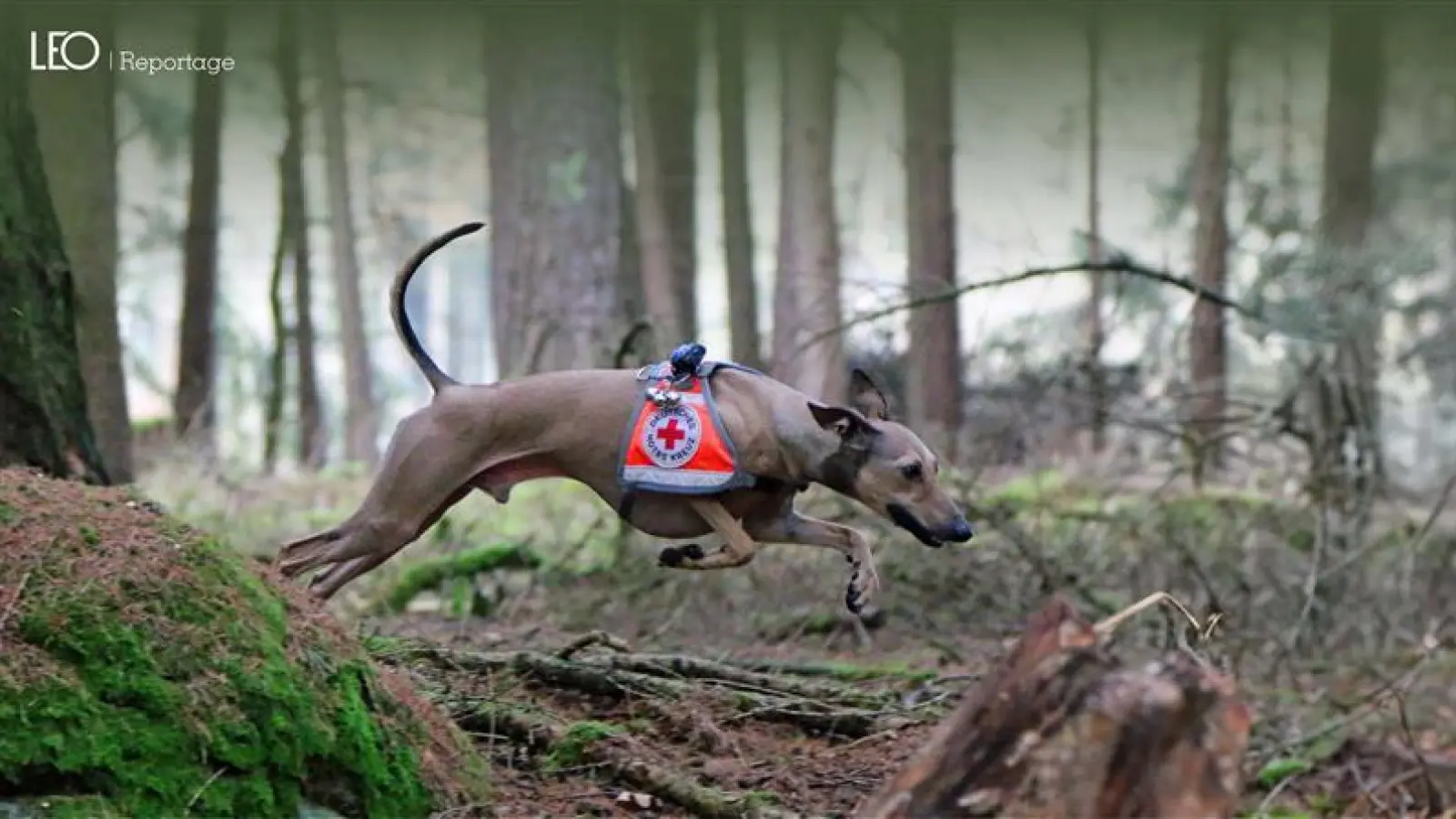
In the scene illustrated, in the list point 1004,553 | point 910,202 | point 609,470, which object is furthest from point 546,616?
point 910,202

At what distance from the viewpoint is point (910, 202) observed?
17.0 m

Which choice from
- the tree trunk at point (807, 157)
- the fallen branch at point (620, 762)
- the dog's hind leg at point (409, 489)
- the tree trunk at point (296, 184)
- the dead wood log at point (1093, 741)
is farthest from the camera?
the tree trunk at point (296, 184)

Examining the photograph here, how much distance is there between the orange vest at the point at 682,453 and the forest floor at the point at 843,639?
0.89m

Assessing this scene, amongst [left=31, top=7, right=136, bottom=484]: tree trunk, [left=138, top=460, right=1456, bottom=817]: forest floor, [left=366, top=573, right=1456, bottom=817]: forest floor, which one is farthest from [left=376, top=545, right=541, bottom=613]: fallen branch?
[left=31, top=7, right=136, bottom=484]: tree trunk

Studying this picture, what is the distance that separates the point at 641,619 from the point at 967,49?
13923 millimetres

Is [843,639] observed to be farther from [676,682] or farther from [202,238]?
[202,238]

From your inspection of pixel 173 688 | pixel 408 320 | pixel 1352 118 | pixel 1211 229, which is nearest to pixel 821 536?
pixel 408 320

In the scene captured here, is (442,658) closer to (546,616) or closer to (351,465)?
(546,616)

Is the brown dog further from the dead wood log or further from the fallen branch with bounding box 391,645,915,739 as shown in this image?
the dead wood log

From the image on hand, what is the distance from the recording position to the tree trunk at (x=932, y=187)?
15719 millimetres

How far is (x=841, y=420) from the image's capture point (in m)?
5.48

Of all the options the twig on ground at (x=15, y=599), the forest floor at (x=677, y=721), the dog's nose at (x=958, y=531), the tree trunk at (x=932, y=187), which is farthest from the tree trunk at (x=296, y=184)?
the twig on ground at (x=15, y=599)

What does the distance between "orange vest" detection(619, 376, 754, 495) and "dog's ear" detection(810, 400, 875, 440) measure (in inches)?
12.6

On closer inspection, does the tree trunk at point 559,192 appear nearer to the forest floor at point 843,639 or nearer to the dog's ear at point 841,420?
the forest floor at point 843,639
